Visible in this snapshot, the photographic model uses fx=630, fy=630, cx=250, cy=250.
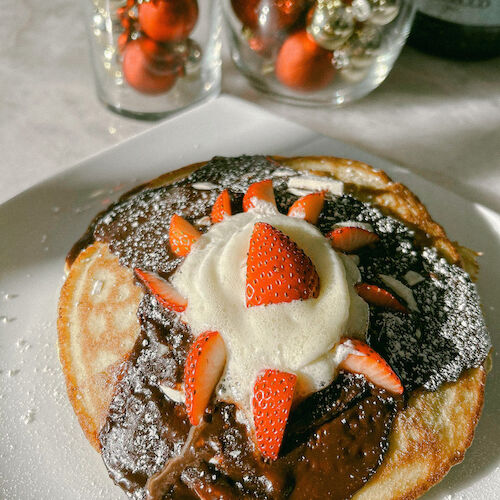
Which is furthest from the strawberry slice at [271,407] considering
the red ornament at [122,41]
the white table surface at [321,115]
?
the red ornament at [122,41]

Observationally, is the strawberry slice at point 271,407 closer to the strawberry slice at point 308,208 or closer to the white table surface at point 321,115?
the strawberry slice at point 308,208

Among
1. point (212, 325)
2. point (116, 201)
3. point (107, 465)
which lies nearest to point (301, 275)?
point (212, 325)

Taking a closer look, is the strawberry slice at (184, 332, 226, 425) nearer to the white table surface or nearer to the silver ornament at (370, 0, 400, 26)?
the white table surface

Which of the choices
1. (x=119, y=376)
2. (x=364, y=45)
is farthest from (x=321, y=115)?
(x=119, y=376)

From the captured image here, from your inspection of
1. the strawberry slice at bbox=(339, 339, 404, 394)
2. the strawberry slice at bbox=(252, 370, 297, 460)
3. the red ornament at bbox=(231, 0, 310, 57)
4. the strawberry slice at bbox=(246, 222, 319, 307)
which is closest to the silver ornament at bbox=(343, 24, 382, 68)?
the red ornament at bbox=(231, 0, 310, 57)

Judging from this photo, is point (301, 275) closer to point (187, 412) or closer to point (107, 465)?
point (187, 412)
